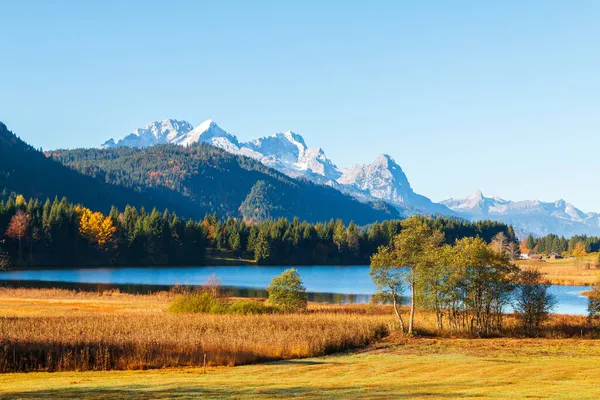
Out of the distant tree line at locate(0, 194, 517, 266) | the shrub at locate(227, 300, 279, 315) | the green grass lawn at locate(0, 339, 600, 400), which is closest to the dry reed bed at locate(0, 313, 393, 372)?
the green grass lawn at locate(0, 339, 600, 400)

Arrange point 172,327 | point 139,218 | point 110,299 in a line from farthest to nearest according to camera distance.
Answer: point 139,218 → point 110,299 → point 172,327

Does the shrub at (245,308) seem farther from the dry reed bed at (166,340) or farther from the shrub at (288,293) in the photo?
the shrub at (288,293)

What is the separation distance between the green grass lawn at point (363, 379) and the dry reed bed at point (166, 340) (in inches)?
88.2

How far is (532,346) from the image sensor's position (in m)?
43.2

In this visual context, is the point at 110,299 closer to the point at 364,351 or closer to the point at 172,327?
the point at 172,327

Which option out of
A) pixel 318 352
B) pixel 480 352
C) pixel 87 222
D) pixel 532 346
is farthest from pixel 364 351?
pixel 87 222

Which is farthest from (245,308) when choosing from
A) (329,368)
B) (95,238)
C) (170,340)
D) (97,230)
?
(95,238)

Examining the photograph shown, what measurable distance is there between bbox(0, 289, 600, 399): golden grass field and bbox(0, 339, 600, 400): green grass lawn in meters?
0.04

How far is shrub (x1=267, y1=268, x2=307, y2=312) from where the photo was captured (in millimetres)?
63344

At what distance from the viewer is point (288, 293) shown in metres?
64.2

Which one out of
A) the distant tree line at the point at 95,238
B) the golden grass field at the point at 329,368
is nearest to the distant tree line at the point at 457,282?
the golden grass field at the point at 329,368

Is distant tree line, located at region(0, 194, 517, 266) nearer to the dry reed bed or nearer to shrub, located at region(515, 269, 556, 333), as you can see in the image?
shrub, located at region(515, 269, 556, 333)

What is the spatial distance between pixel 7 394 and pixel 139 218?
168022mm

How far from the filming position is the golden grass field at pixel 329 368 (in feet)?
74.8
